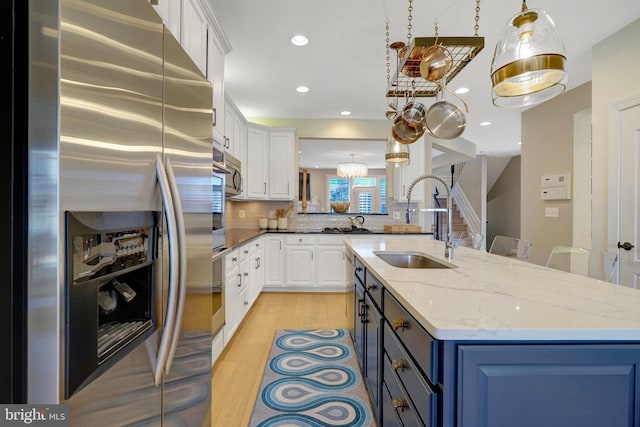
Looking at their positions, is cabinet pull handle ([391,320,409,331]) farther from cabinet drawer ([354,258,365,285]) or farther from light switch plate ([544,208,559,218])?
light switch plate ([544,208,559,218])

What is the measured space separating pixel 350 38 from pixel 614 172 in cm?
269

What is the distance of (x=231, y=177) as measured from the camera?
319 centimetres

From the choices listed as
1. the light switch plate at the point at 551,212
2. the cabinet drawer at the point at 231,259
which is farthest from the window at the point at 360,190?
the cabinet drawer at the point at 231,259

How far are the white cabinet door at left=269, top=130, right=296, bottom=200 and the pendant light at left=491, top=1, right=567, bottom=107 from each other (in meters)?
3.55

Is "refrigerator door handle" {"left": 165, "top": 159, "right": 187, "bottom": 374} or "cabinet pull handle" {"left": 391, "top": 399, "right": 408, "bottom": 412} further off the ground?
"refrigerator door handle" {"left": 165, "top": 159, "right": 187, "bottom": 374}

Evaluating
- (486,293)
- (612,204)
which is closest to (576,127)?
(612,204)

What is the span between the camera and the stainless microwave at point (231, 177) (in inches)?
120

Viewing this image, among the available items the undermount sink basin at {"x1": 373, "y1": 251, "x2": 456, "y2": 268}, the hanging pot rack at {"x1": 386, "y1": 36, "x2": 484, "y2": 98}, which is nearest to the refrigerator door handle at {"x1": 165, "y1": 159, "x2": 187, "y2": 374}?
the hanging pot rack at {"x1": 386, "y1": 36, "x2": 484, "y2": 98}

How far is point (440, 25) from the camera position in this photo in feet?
8.61

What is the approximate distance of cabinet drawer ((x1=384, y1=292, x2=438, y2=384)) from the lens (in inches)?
34.6

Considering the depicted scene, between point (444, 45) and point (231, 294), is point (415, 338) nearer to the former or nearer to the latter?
point (444, 45)

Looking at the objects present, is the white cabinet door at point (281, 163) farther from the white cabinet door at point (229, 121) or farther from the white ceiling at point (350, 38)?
the white cabinet door at point (229, 121)

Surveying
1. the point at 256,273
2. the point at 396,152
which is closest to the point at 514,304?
the point at 396,152

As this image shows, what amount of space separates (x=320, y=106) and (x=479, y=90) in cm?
211
